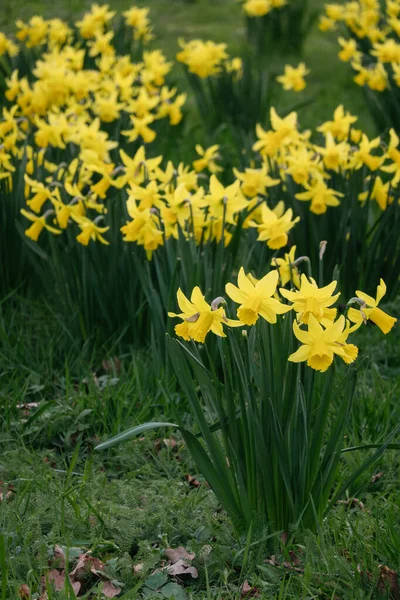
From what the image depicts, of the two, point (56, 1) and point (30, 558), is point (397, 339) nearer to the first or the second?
point (30, 558)

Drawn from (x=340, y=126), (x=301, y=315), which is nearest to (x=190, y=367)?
(x=301, y=315)

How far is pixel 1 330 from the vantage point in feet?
9.46

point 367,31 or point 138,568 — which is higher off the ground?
point 367,31

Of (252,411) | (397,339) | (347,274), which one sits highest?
(252,411)

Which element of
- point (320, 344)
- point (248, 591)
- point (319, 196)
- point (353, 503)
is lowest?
point (353, 503)

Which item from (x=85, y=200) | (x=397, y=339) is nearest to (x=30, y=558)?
(x=85, y=200)

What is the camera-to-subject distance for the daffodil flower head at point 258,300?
161cm

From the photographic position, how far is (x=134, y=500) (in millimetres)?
2082

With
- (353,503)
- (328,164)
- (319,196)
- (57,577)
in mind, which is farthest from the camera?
(328,164)

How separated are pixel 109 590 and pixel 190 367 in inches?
34.5

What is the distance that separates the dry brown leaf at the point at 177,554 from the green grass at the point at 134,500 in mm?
17

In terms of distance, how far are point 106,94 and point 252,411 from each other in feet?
9.33

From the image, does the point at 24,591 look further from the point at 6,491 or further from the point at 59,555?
the point at 6,491

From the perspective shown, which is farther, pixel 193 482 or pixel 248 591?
pixel 193 482
